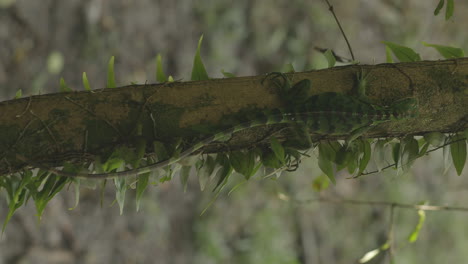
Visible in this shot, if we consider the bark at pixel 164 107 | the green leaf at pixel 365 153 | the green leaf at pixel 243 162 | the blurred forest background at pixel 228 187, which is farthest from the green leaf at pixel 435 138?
the blurred forest background at pixel 228 187

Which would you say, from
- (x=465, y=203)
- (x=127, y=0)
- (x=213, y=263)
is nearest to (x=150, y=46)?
(x=127, y=0)

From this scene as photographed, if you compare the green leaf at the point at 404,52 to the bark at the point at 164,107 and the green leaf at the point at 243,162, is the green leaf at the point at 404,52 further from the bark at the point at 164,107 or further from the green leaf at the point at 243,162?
the green leaf at the point at 243,162

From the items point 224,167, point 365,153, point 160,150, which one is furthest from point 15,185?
point 365,153

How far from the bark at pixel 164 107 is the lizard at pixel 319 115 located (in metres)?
0.02

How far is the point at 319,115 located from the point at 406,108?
20cm

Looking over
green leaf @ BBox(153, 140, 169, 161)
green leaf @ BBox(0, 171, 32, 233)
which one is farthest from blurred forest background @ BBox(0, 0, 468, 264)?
green leaf @ BBox(0, 171, 32, 233)

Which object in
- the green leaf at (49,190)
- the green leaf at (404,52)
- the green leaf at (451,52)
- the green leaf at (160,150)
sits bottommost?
the green leaf at (49,190)

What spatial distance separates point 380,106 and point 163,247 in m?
2.25

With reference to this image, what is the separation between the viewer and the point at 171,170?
3.88 ft

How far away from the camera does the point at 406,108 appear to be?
3.66 ft

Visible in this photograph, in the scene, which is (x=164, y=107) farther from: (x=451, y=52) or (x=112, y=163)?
(x=451, y=52)

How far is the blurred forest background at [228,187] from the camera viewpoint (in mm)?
2750

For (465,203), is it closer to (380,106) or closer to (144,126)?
(380,106)

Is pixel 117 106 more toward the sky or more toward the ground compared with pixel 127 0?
more toward the ground
